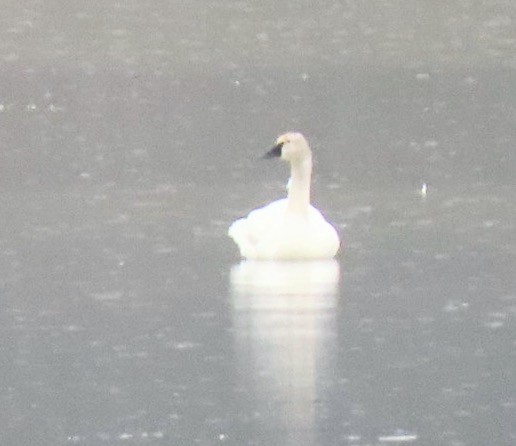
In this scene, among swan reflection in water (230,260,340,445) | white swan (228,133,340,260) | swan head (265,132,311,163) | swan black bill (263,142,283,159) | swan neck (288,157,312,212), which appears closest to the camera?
swan reflection in water (230,260,340,445)

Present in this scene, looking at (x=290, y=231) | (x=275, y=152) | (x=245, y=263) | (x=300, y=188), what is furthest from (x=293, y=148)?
(x=245, y=263)

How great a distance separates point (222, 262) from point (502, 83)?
300 inches

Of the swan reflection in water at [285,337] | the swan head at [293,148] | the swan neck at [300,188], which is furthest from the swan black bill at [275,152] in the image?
the swan reflection in water at [285,337]

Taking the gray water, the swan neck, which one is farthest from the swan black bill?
the gray water

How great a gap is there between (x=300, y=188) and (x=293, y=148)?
392mm

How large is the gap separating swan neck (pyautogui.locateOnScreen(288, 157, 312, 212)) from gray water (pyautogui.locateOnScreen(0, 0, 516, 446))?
13.0 inches

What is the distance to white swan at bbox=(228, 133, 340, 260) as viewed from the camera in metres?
9.23

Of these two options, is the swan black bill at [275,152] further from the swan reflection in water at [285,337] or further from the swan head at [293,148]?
the swan reflection in water at [285,337]

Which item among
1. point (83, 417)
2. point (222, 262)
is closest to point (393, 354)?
point (83, 417)

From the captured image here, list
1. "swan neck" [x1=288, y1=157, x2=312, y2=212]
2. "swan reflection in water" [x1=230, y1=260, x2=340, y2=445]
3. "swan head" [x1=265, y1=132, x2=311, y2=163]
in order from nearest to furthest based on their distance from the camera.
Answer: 1. "swan reflection in water" [x1=230, y1=260, x2=340, y2=445]
2. "swan neck" [x1=288, y1=157, x2=312, y2=212]
3. "swan head" [x1=265, y1=132, x2=311, y2=163]

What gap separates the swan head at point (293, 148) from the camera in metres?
9.89

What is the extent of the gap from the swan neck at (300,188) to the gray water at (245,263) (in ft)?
1.08

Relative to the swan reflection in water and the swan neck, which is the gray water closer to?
the swan reflection in water

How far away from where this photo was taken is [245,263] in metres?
9.20
